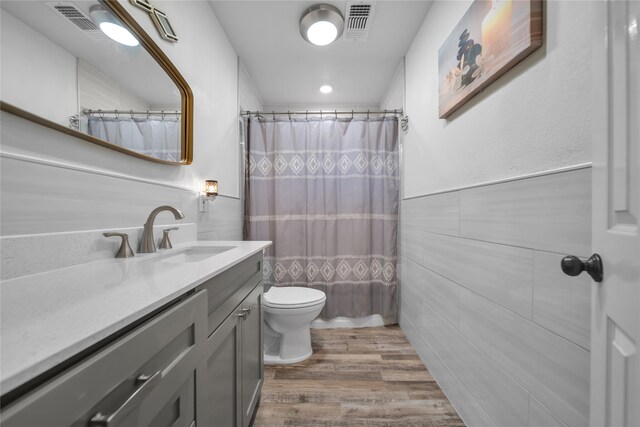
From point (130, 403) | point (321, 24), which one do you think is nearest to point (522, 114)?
point (130, 403)

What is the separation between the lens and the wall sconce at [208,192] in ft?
4.84

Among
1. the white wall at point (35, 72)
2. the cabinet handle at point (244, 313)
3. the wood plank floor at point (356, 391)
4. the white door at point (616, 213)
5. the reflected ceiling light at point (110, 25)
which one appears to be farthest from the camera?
the wood plank floor at point (356, 391)

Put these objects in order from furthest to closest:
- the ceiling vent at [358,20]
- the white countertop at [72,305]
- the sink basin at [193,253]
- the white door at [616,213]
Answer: the ceiling vent at [358,20]
the sink basin at [193,253]
the white door at [616,213]
the white countertop at [72,305]

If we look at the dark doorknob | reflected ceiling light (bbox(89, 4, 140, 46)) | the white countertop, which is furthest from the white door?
reflected ceiling light (bbox(89, 4, 140, 46))

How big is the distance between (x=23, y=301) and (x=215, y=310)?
0.40 m

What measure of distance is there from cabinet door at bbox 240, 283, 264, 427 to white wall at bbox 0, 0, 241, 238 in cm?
58

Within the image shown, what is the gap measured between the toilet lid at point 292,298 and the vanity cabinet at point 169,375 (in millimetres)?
542

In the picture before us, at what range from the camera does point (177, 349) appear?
57 cm

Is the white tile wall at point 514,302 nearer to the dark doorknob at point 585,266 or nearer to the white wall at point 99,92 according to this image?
the dark doorknob at point 585,266

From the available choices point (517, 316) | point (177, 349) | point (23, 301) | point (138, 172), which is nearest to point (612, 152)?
point (517, 316)

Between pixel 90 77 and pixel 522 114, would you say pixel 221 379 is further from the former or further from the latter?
pixel 522 114

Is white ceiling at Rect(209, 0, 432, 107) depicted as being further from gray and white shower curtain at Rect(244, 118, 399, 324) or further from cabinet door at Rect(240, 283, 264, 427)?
cabinet door at Rect(240, 283, 264, 427)

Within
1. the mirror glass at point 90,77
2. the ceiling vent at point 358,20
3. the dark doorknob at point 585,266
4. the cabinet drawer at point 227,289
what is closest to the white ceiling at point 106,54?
the mirror glass at point 90,77

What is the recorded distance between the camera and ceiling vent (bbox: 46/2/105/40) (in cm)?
73
